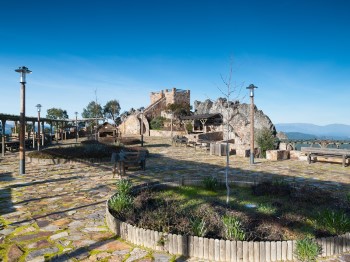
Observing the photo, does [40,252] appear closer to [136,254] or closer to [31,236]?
[31,236]

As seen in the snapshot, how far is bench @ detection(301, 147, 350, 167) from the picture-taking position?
40.1 feet

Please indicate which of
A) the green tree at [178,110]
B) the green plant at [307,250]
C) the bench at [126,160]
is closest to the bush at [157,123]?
the green tree at [178,110]

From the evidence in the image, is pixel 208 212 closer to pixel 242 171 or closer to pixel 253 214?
pixel 253 214

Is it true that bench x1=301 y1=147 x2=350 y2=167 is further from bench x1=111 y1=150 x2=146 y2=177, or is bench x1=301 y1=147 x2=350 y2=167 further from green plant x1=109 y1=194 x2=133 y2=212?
green plant x1=109 y1=194 x2=133 y2=212

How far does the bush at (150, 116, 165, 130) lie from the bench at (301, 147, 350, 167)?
111ft

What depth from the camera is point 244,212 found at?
5.54 meters

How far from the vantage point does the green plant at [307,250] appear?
3.50 metres

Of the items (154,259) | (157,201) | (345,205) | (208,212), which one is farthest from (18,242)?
(345,205)

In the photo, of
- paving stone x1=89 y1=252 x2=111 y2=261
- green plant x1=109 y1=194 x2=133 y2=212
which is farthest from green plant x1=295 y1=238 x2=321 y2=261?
green plant x1=109 y1=194 x2=133 y2=212

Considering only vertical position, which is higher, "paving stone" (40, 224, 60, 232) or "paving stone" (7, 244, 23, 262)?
"paving stone" (40, 224, 60, 232)

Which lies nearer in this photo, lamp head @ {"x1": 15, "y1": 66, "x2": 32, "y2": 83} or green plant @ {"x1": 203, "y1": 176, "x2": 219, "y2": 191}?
green plant @ {"x1": 203, "y1": 176, "x2": 219, "y2": 191}

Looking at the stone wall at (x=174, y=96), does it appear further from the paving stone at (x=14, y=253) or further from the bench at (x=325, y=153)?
the paving stone at (x=14, y=253)

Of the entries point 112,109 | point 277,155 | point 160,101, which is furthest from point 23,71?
point 112,109

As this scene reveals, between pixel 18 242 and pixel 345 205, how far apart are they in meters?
6.37
